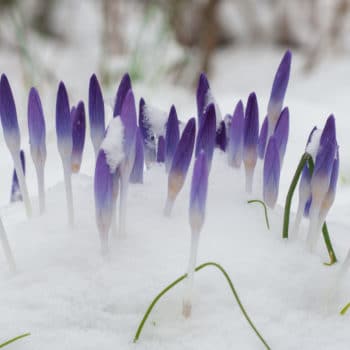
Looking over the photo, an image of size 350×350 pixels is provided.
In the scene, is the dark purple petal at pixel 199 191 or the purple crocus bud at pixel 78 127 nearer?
the dark purple petal at pixel 199 191

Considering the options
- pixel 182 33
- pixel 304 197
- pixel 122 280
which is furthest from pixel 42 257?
pixel 182 33

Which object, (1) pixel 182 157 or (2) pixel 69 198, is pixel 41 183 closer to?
(2) pixel 69 198

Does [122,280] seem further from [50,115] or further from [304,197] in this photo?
[50,115]

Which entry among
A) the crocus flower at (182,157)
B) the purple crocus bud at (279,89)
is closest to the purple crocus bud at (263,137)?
the purple crocus bud at (279,89)

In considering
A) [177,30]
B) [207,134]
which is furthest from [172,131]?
[177,30]

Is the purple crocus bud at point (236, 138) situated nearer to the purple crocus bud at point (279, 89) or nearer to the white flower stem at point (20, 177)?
the purple crocus bud at point (279, 89)

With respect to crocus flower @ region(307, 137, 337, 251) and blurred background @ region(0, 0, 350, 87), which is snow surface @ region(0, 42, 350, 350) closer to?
crocus flower @ region(307, 137, 337, 251)

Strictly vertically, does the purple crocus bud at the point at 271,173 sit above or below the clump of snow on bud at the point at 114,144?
below
